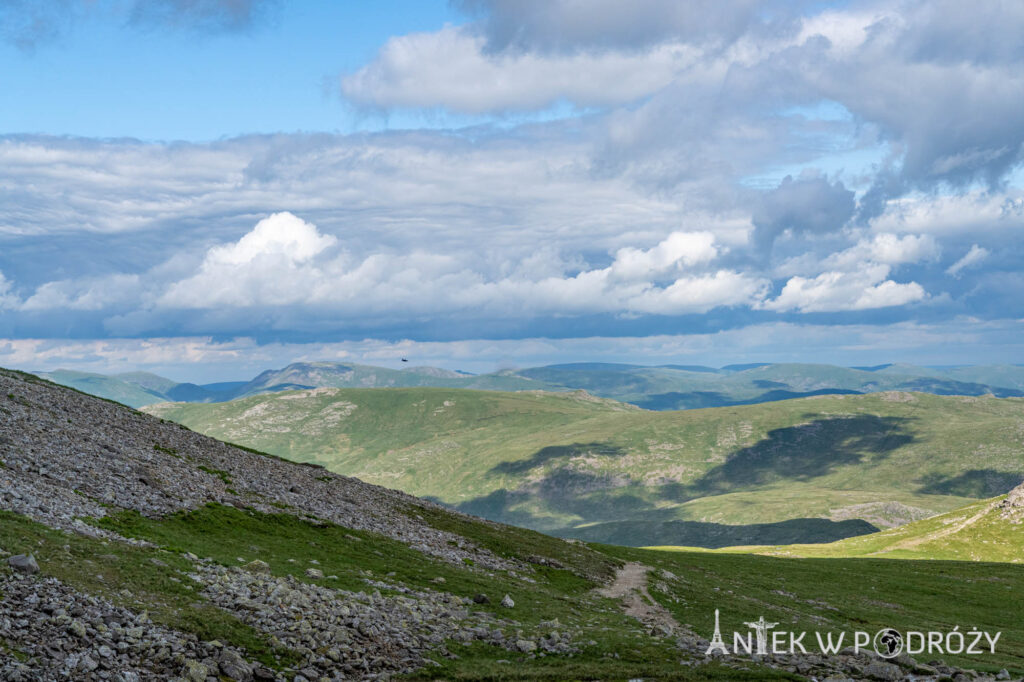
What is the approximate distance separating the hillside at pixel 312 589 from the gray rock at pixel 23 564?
120mm

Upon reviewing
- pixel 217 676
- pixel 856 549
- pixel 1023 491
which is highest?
pixel 217 676

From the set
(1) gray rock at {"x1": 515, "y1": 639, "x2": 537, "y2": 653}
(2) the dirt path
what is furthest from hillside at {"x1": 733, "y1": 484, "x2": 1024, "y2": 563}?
(1) gray rock at {"x1": 515, "y1": 639, "x2": 537, "y2": 653}

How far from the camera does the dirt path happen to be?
64438mm

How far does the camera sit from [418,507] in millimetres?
96750

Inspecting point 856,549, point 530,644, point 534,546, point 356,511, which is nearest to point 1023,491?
point 856,549

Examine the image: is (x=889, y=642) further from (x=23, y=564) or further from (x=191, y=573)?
(x=23, y=564)

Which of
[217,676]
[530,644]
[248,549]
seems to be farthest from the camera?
[248,549]

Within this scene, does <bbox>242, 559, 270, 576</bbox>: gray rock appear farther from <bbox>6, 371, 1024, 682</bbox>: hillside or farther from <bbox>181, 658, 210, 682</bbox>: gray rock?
<bbox>181, 658, 210, 682</bbox>: gray rock

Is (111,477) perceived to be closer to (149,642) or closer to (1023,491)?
(149,642)

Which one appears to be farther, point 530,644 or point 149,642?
point 530,644

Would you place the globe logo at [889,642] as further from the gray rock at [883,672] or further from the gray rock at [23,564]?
the gray rock at [23,564]

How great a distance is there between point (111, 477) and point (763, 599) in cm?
7155

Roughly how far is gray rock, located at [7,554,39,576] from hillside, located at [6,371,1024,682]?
12cm

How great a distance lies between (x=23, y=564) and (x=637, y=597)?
57.7 m
